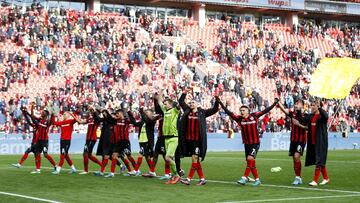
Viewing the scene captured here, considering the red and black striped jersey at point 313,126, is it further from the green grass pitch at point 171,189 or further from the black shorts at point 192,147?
the black shorts at point 192,147

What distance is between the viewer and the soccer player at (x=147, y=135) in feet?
76.1

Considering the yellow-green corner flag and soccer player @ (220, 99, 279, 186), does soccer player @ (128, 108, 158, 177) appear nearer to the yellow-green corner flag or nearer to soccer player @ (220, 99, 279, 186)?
soccer player @ (220, 99, 279, 186)

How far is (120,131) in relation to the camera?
78.0 feet


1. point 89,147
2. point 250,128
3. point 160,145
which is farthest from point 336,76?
point 250,128

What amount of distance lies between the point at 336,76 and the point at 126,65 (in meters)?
19.2

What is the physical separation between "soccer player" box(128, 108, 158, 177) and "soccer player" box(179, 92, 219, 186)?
111 inches

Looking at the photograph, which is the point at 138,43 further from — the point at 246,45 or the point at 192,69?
the point at 246,45

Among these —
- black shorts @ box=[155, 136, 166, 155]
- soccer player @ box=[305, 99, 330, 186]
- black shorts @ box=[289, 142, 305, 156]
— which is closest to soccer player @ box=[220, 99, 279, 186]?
black shorts @ box=[289, 142, 305, 156]

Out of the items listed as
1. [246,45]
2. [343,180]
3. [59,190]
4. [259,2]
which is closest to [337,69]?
[343,180]

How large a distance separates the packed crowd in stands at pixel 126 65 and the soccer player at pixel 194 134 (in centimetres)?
2364

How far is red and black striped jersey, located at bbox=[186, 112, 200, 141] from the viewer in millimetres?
19875

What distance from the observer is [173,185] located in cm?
1966

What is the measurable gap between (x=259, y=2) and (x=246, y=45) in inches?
302

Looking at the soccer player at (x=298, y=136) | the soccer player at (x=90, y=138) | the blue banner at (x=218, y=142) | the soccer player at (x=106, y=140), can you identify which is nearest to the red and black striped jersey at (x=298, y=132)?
the soccer player at (x=298, y=136)
